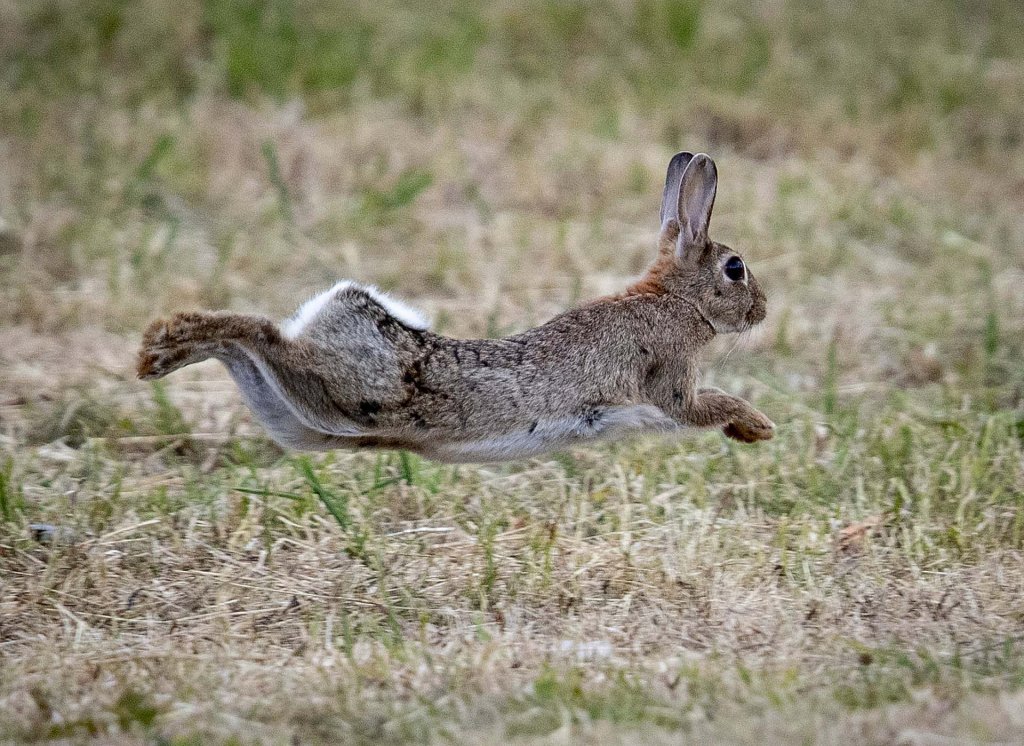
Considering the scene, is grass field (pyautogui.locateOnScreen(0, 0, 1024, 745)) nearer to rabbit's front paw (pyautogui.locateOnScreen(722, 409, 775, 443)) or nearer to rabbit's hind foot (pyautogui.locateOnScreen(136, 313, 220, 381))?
rabbit's front paw (pyautogui.locateOnScreen(722, 409, 775, 443))

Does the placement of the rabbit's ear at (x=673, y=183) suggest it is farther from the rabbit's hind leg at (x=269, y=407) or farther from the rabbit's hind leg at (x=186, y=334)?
the rabbit's hind leg at (x=186, y=334)

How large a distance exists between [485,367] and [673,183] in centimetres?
112

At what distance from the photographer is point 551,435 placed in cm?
403

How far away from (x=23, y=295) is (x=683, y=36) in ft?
14.7

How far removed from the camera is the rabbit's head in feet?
14.5

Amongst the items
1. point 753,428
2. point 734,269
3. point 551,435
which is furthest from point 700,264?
point 551,435

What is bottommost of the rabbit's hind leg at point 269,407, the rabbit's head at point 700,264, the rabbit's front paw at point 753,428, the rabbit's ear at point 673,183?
the rabbit's hind leg at point 269,407

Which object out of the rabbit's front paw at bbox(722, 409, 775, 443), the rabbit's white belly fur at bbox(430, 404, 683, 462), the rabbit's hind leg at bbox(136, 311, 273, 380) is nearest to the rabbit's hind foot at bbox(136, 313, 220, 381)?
the rabbit's hind leg at bbox(136, 311, 273, 380)

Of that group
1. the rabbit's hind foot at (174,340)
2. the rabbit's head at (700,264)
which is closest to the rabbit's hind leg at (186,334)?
the rabbit's hind foot at (174,340)

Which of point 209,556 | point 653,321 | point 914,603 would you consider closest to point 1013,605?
point 914,603

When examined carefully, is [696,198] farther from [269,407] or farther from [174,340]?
[174,340]

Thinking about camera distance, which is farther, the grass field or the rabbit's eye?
the rabbit's eye

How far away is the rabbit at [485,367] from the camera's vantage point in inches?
147

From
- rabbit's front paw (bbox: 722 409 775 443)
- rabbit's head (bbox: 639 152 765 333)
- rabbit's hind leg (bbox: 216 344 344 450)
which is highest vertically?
rabbit's head (bbox: 639 152 765 333)
